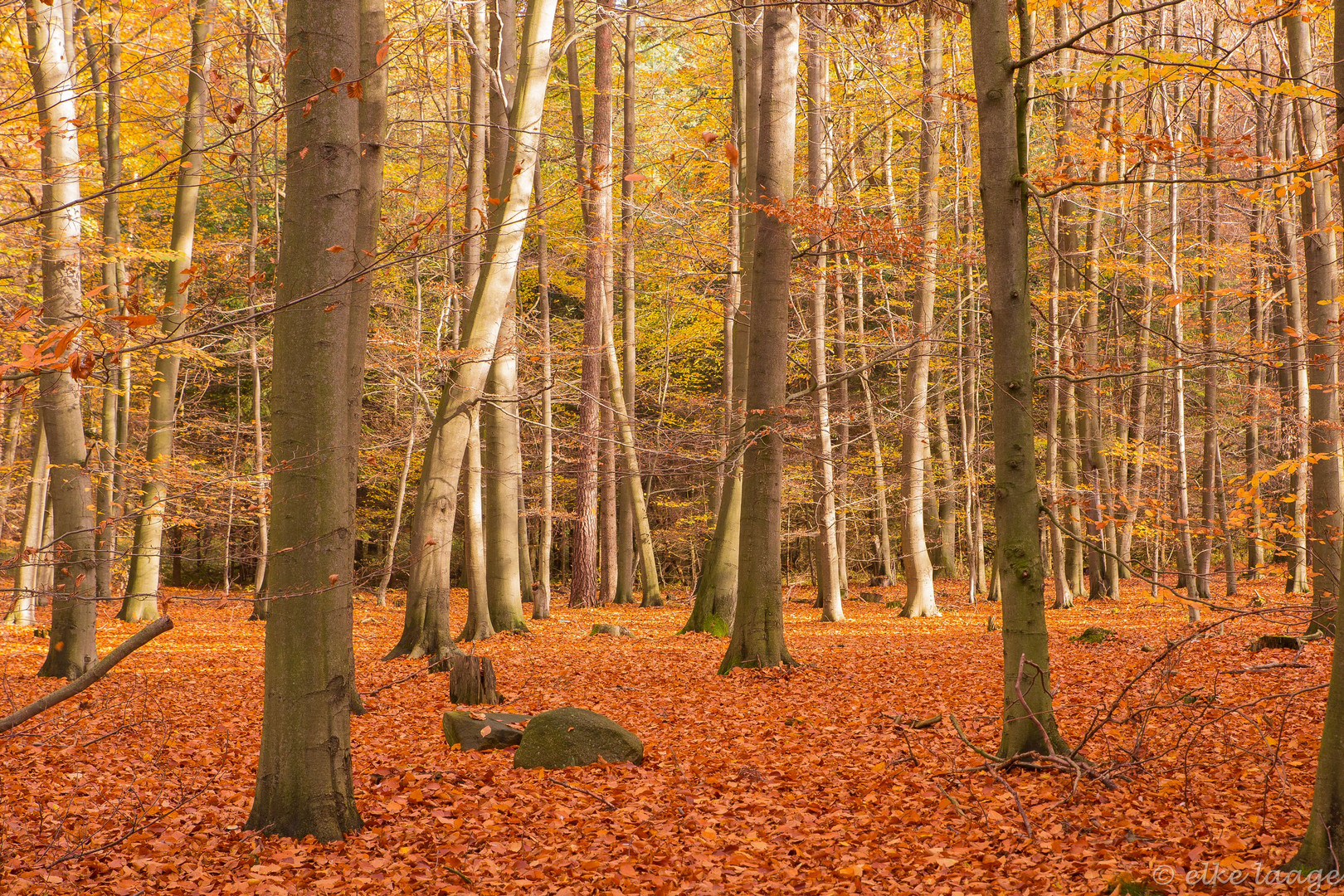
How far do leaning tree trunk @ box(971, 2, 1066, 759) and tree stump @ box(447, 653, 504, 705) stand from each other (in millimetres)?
4713

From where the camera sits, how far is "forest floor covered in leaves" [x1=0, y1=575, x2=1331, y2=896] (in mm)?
3959

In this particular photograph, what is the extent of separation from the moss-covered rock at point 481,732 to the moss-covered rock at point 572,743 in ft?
0.96

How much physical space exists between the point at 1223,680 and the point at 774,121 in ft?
23.3

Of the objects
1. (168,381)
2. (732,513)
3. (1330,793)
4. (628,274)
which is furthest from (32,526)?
(1330,793)

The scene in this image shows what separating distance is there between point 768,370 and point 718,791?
509cm

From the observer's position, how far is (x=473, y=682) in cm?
795

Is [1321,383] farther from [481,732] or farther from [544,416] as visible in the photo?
[544,416]

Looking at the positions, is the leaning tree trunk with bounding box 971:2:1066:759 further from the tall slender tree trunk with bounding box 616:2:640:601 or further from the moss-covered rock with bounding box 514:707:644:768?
the tall slender tree trunk with bounding box 616:2:640:601

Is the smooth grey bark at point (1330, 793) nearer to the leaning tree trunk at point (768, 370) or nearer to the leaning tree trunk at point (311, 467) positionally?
the leaning tree trunk at point (311, 467)

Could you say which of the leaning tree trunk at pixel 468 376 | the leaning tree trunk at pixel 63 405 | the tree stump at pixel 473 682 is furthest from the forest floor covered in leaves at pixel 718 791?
the leaning tree trunk at pixel 468 376

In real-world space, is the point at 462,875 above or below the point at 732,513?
below

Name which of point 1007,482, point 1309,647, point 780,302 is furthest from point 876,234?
point 1309,647

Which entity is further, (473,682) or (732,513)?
(732,513)

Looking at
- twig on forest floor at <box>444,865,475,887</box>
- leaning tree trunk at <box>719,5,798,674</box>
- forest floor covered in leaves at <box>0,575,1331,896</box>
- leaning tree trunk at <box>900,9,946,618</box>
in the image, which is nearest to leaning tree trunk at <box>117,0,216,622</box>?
forest floor covered in leaves at <box>0,575,1331,896</box>
